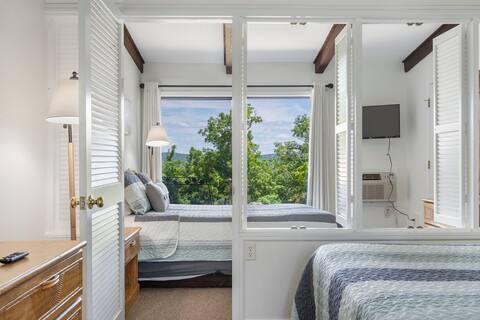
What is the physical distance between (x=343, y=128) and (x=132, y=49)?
308 cm

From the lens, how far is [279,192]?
9.18 feet

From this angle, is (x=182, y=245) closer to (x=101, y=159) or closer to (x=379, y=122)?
(x=101, y=159)

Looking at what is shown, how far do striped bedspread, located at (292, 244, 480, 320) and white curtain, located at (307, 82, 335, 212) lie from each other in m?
0.67

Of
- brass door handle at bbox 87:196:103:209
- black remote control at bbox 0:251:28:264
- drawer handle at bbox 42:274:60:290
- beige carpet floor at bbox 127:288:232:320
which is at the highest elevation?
brass door handle at bbox 87:196:103:209

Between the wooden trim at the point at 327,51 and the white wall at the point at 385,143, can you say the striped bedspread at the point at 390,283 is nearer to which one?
the white wall at the point at 385,143

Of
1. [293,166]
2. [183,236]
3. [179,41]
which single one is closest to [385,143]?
[293,166]

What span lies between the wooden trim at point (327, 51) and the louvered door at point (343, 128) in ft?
0.16

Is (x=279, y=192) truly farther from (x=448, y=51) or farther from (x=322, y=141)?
(x=448, y=51)

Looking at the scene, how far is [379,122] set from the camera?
272 cm

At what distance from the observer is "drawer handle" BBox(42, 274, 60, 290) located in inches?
51.8

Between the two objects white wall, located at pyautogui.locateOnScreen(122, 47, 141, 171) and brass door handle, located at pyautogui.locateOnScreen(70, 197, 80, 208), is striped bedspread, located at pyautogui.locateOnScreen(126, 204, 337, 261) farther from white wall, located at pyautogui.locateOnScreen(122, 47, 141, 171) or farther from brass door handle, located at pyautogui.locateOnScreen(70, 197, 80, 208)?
brass door handle, located at pyautogui.locateOnScreen(70, 197, 80, 208)

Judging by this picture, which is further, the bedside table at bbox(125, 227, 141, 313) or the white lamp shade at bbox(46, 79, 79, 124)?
the bedside table at bbox(125, 227, 141, 313)

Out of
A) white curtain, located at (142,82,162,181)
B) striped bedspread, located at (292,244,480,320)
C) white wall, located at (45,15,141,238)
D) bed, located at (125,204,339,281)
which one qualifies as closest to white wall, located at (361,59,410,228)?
striped bedspread, located at (292,244,480,320)

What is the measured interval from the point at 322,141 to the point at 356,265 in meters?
1.21
